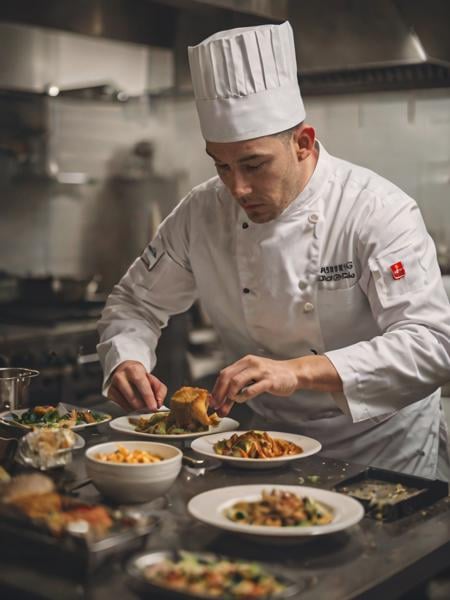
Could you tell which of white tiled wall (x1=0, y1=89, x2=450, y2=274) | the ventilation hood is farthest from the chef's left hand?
white tiled wall (x1=0, y1=89, x2=450, y2=274)

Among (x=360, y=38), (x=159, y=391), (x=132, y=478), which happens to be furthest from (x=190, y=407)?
(x=360, y=38)

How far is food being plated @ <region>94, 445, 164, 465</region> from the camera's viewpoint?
1708 millimetres

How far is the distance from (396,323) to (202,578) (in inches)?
42.6

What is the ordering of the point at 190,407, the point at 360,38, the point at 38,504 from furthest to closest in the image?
1. the point at 360,38
2. the point at 190,407
3. the point at 38,504

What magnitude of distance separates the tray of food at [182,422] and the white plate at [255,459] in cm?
7

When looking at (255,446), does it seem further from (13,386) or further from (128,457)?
(13,386)

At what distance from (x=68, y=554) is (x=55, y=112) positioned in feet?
13.7

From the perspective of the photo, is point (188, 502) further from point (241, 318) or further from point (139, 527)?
point (241, 318)

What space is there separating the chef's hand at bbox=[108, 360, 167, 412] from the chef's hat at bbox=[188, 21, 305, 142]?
2.12 feet

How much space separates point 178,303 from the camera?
2818 millimetres

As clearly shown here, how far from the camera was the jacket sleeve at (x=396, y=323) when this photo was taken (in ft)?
6.87

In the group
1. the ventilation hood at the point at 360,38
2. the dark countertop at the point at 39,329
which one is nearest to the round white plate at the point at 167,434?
the ventilation hood at the point at 360,38

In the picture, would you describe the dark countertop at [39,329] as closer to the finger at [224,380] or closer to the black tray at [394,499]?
the finger at [224,380]

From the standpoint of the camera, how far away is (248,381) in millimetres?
1911
